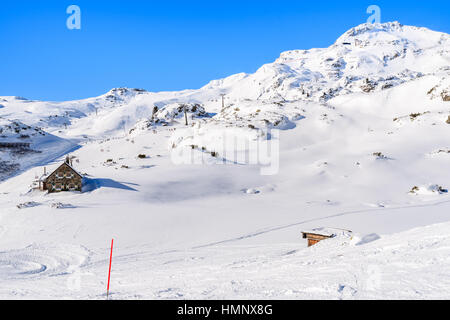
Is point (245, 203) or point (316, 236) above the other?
point (245, 203)

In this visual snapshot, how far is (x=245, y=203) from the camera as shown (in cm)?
3256

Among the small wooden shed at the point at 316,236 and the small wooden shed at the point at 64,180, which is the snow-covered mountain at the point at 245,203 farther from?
the small wooden shed at the point at 64,180

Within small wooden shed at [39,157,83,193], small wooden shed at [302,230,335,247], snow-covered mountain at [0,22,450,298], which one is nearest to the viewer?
snow-covered mountain at [0,22,450,298]

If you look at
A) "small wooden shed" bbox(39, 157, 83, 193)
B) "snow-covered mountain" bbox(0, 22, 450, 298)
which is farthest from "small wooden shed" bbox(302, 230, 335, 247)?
"small wooden shed" bbox(39, 157, 83, 193)

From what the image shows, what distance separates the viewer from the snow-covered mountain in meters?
11.1

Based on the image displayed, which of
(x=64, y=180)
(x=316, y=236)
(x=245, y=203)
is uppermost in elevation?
(x=64, y=180)

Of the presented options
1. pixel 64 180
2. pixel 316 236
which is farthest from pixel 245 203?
pixel 64 180

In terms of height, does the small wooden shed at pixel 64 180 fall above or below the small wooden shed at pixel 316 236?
above

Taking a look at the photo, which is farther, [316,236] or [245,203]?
[245,203]

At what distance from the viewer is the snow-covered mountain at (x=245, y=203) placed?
11.1 meters

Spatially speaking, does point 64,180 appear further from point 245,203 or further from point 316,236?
point 316,236

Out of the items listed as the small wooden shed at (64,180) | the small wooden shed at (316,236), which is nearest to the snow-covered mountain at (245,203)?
the small wooden shed at (316,236)

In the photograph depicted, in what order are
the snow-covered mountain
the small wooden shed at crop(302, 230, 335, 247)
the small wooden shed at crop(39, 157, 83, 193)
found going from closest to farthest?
the snow-covered mountain → the small wooden shed at crop(302, 230, 335, 247) → the small wooden shed at crop(39, 157, 83, 193)

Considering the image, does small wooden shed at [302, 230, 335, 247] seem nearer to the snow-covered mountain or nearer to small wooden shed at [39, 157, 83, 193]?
the snow-covered mountain
